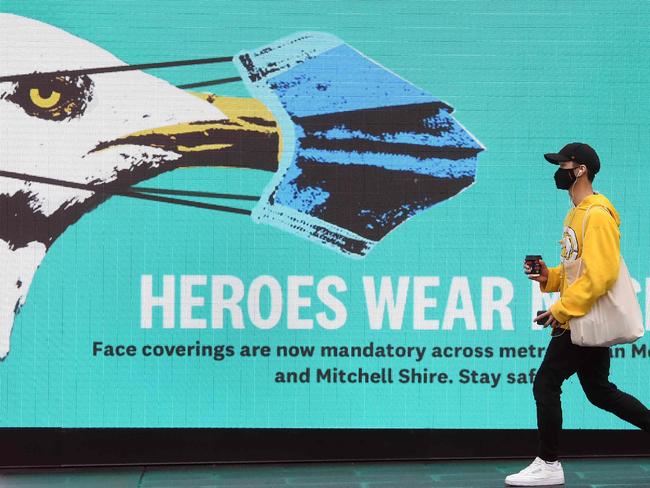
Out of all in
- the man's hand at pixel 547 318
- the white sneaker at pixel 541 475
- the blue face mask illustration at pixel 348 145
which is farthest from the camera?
the blue face mask illustration at pixel 348 145

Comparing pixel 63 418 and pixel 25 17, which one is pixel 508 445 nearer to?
pixel 63 418

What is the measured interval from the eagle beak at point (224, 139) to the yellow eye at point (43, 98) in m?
0.40

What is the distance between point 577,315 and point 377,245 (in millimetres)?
1624

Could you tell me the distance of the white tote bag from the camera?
19.4 feet

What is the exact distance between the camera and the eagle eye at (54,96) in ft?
22.7

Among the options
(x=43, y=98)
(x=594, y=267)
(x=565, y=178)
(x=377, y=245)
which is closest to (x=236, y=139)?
(x=377, y=245)

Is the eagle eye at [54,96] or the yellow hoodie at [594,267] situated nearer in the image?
the yellow hoodie at [594,267]

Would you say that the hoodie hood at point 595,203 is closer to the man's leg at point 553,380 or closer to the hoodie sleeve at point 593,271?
the hoodie sleeve at point 593,271

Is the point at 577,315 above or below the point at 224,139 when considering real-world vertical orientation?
below

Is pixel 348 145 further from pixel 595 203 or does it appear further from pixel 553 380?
pixel 553 380

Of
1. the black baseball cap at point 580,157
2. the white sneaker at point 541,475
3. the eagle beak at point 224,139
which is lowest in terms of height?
the white sneaker at point 541,475

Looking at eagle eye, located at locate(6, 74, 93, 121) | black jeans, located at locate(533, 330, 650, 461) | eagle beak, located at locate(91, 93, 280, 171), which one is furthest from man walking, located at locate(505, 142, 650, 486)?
eagle eye, located at locate(6, 74, 93, 121)

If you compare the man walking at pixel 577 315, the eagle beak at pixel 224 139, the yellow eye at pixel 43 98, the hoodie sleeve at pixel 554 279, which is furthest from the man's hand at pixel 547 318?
the yellow eye at pixel 43 98

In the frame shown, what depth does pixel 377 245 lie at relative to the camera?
7094 mm
